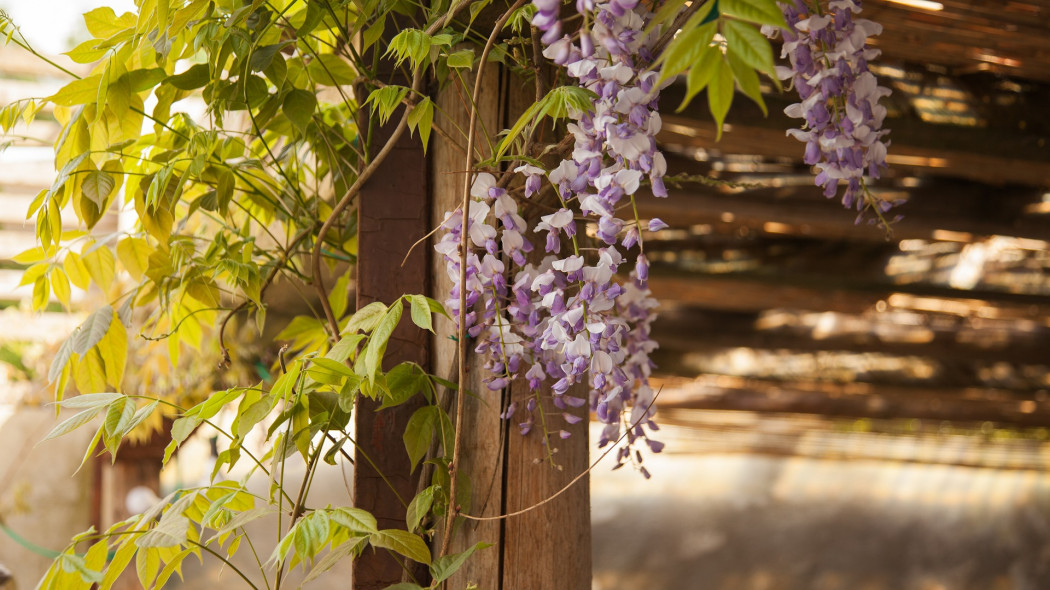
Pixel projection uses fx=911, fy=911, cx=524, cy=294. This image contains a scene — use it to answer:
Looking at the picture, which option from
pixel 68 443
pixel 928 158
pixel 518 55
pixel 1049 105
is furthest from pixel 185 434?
pixel 68 443

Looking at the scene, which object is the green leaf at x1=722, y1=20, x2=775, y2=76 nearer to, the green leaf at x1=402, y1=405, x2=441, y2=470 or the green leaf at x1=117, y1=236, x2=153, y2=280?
the green leaf at x1=402, y1=405, x2=441, y2=470

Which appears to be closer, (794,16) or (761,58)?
(761,58)

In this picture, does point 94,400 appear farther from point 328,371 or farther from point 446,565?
point 446,565

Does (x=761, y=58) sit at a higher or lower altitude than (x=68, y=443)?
higher

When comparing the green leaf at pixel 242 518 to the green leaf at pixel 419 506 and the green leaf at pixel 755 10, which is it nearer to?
the green leaf at pixel 419 506

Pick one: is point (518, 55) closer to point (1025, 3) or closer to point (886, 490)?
point (1025, 3)

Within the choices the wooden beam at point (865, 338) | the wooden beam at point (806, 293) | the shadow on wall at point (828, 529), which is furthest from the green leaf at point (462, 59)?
the shadow on wall at point (828, 529)

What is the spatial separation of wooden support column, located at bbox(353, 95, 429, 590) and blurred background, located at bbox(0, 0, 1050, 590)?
0.20ft

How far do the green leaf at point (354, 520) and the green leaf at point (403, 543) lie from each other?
0.5 inches

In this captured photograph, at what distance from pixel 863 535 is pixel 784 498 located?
1.46ft

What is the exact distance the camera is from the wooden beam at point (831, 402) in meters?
3.60

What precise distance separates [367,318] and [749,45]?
0.46 metres

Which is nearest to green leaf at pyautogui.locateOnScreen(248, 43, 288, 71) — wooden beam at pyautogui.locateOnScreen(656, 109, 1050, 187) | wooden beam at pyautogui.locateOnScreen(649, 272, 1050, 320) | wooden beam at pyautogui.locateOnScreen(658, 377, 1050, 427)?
wooden beam at pyautogui.locateOnScreen(656, 109, 1050, 187)

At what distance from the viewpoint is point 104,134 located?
0.93 meters
